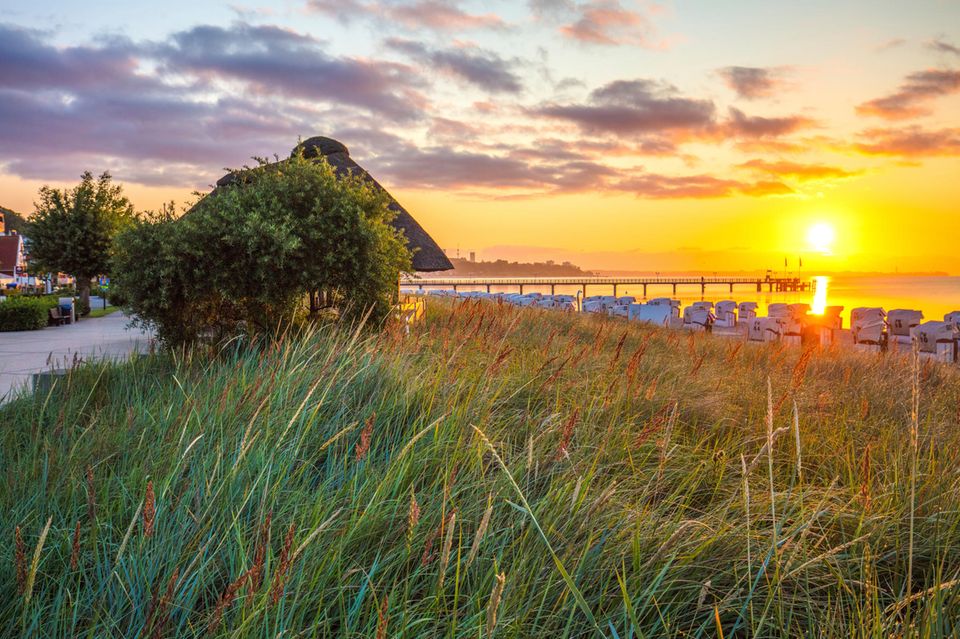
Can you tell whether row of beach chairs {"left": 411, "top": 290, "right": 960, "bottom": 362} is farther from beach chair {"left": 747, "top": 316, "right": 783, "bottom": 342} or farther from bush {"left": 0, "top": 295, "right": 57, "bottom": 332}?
bush {"left": 0, "top": 295, "right": 57, "bottom": 332}

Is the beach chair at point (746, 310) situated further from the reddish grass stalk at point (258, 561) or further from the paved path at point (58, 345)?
the reddish grass stalk at point (258, 561)

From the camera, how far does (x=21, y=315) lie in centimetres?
1722

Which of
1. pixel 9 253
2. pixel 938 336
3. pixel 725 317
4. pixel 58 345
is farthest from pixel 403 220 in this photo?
pixel 9 253

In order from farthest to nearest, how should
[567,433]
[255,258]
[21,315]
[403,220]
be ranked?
[21,315] < [403,220] < [255,258] < [567,433]

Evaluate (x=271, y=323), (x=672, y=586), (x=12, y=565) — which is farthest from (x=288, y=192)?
(x=672, y=586)

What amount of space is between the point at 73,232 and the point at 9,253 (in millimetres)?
61575

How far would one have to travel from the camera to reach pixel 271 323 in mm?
8172

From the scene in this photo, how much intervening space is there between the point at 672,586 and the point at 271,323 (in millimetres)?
6836

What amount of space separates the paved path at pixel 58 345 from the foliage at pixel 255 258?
85cm

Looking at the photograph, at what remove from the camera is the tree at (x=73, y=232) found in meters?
25.7

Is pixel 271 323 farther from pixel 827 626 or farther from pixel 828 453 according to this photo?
pixel 827 626

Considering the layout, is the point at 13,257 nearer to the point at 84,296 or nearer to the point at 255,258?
the point at 84,296

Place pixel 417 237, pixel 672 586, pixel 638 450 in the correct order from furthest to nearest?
pixel 417 237, pixel 638 450, pixel 672 586

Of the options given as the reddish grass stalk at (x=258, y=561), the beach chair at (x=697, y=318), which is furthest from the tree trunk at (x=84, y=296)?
the reddish grass stalk at (x=258, y=561)
